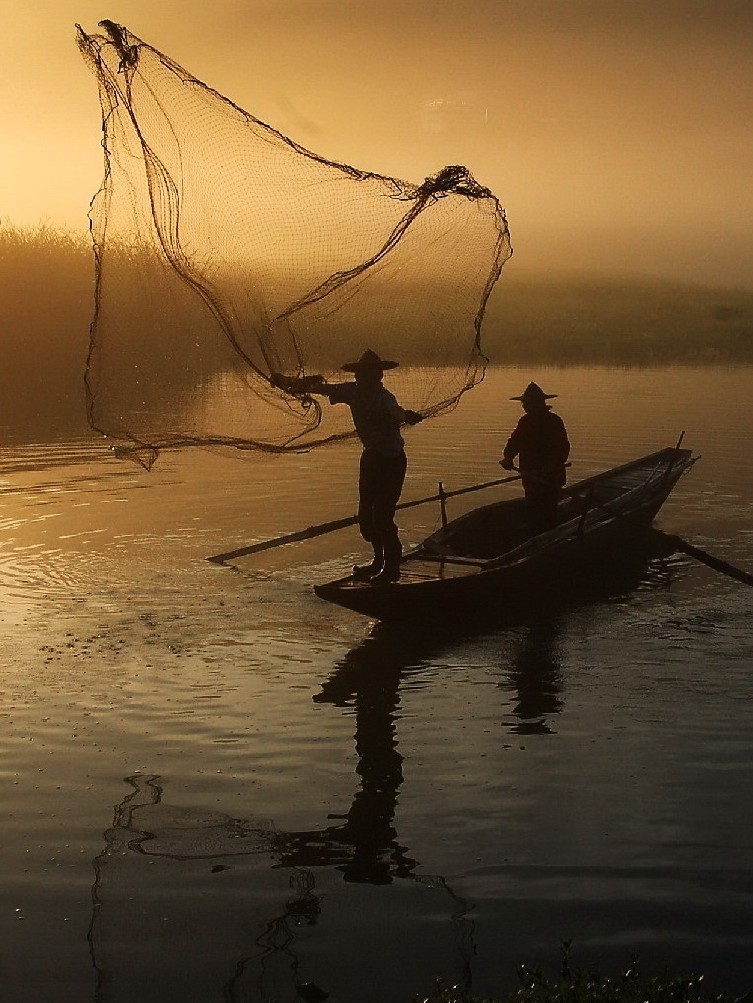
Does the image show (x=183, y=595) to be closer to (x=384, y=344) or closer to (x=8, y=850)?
(x=384, y=344)

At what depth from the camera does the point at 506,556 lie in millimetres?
11891

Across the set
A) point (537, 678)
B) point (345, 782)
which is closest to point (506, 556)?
point (537, 678)

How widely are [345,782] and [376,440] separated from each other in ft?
13.9

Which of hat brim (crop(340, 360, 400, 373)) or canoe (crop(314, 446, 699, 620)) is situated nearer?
hat brim (crop(340, 360, 400, 373))

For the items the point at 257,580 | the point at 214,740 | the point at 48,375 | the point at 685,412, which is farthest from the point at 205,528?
the point at 48,375

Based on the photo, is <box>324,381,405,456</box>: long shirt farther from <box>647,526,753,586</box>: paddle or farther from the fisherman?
<box>647,526,753,586</box>: paddle

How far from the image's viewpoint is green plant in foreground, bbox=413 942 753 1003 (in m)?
4.54

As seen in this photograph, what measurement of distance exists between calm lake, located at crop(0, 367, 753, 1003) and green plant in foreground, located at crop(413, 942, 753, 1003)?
0.14m

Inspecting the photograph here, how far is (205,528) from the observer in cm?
1644

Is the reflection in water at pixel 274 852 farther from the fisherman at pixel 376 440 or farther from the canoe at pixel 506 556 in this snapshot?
the fisherman at pixel 376 440

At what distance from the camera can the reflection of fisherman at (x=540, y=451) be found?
1323cm

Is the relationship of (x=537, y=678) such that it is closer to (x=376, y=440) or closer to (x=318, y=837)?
(x=376, y=440)

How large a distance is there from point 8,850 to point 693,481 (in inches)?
654

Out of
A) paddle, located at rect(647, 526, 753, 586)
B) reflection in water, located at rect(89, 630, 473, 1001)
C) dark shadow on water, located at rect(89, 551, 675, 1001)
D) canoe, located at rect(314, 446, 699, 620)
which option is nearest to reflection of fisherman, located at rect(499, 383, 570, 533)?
canoe, located at rect(314, 446, 699, 620)
